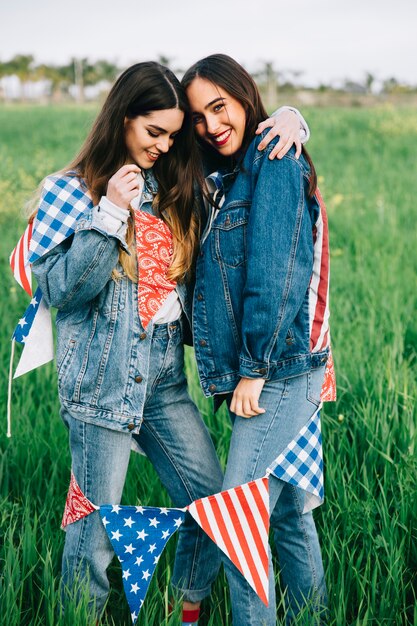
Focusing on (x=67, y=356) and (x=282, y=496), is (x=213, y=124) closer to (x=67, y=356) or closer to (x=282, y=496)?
(x=67, y=356)

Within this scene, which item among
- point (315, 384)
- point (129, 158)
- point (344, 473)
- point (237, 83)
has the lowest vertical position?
point (344, 473)

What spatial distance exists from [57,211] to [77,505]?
88 cm

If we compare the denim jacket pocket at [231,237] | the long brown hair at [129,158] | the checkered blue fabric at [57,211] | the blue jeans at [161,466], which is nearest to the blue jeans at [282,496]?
the blue jeans at [161,466]

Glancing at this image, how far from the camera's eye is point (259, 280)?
1.83 meters

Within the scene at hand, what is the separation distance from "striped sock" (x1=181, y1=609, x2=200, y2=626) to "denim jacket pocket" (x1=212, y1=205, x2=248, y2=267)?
1.19m

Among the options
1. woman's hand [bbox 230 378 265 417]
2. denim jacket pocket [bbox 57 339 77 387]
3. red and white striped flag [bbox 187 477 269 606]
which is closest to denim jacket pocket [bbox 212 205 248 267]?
woman's hand [bbox 230 378 265 417]

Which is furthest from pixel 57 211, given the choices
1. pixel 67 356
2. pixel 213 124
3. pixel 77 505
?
pixel 77 505

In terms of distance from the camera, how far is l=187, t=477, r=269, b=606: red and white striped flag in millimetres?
1859

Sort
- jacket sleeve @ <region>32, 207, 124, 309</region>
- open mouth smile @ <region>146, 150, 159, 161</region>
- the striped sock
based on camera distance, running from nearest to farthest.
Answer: jacket sleeve @ <region>32, 207, 124, 309</region>
open mouth smile @ <region>146, 150, 159, 161</region>
the striped sock

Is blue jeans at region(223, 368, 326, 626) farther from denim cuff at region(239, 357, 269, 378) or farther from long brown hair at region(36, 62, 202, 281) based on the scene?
long brown hair at region(36, 62, 202, 281)

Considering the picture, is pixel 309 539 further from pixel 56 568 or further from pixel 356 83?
pixel 356 83

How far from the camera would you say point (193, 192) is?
212 centimetres

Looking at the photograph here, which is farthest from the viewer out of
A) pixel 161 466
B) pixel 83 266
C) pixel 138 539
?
pixel 161 466

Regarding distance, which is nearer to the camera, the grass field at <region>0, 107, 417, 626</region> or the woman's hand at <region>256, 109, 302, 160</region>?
the woman's hand at <region>256, 109, 302, 160</region>
